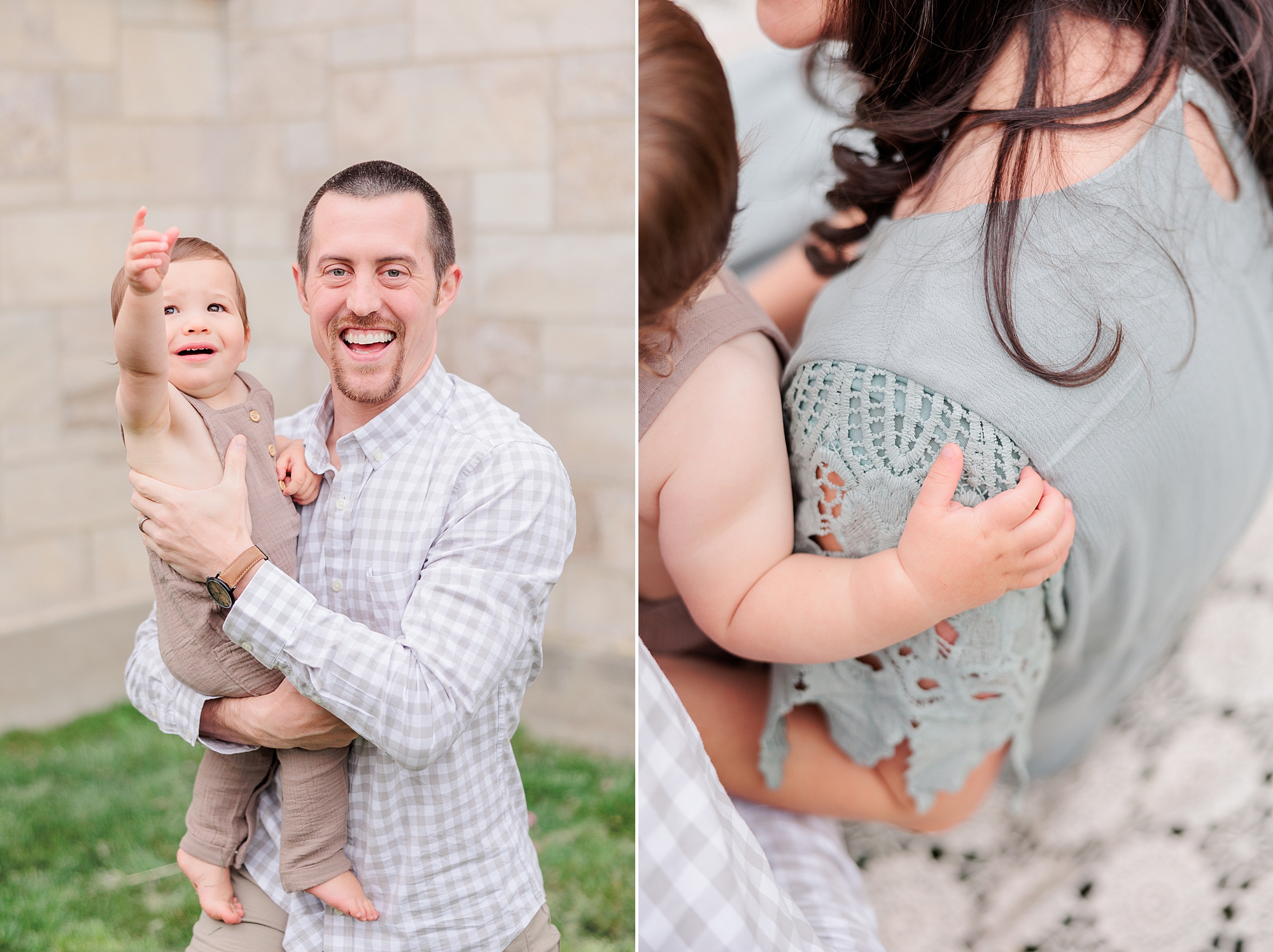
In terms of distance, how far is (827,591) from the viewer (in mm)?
582

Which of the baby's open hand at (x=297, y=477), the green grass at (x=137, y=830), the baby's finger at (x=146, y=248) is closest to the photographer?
the baby's finger at (x=146, y=248)

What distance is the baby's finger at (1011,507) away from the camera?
21.3 inches

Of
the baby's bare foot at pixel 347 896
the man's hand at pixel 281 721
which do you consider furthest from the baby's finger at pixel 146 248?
the baby's bare foot at pixel 347 896

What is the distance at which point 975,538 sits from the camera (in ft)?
1.77

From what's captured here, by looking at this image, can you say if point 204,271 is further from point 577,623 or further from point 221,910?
point 577,623

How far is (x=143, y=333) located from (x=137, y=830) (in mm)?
788

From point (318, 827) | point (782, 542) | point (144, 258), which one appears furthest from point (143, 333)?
point (782, 542)

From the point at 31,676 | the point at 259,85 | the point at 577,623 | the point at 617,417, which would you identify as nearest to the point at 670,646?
the point at 577,623

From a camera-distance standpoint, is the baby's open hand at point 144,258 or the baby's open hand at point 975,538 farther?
the baby's open hand at point 975,538

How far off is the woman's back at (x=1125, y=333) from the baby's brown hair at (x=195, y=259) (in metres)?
0.34

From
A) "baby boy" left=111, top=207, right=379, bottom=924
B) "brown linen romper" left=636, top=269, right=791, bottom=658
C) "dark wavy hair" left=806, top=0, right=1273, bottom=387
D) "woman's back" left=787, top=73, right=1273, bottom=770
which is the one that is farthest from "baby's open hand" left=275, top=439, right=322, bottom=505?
"dark wavy hair" left=806, top=0, right=1273, bottom=387

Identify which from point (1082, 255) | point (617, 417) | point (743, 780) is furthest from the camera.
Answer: point (617, 417)

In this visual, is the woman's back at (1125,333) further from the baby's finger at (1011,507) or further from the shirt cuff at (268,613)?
the shirt cuff at (268,613)

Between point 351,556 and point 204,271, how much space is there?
6.4 inches
